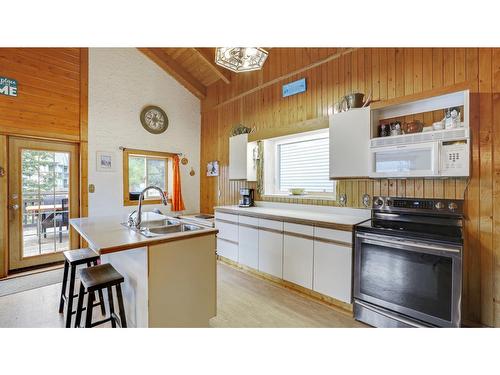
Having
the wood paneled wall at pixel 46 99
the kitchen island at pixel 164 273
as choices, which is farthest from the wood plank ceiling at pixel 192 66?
the kitchen island at pixel 164 273

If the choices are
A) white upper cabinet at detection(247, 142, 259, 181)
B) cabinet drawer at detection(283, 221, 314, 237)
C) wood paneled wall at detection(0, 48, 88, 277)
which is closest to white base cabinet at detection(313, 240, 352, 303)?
cabinet drawer at detection(283, 221, 314, 237)

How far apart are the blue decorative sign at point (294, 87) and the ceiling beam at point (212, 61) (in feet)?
4.88

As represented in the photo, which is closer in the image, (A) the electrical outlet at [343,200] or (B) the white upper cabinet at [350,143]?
(B) the white upper cabinet at [350,143]

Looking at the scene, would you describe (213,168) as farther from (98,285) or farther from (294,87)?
(98,285)

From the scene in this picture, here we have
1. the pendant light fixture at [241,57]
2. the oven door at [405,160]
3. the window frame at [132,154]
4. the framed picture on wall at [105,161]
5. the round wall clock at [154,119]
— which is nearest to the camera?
the oven door at [405,160]

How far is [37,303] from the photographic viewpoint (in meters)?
2.66

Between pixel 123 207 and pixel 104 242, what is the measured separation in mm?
3061

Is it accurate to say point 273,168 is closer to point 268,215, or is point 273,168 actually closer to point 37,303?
point 268,215

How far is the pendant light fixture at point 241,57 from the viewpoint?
90.0 inches

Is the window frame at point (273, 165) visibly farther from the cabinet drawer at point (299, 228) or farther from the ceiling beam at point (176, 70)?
the ceiling beam at point (176, 70)

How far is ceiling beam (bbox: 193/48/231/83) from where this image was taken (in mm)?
4340

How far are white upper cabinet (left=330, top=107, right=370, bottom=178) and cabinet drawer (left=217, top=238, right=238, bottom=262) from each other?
180 cm

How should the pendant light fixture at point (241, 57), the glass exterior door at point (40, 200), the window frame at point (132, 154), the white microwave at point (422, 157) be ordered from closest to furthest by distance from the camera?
the white microwave at point (422, 157), the pendant light fixture at point (241, 57), the glass exterior door at point (40, 200), the window frame at point (132, 154)

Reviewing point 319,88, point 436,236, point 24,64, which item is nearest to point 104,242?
point 436,236
